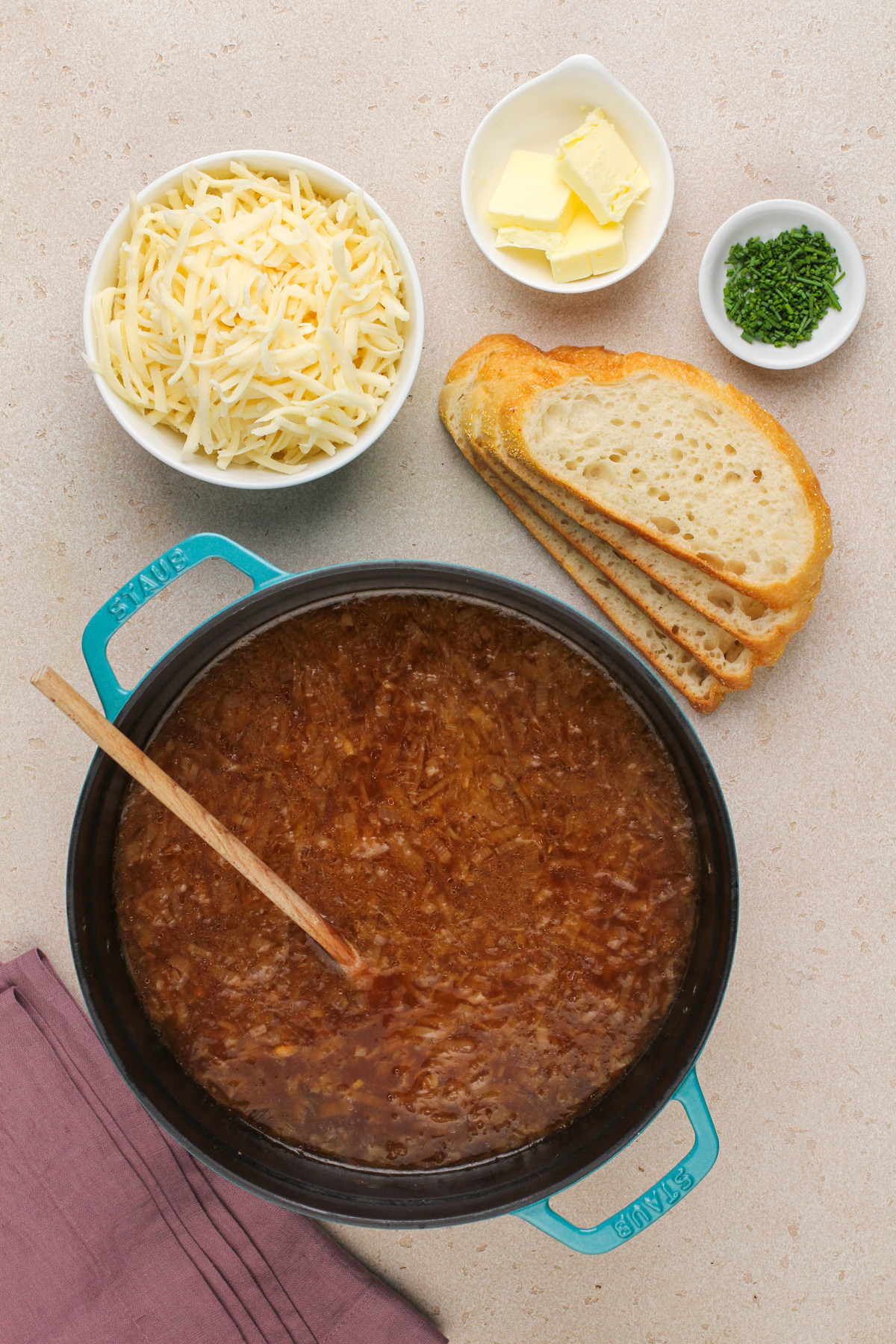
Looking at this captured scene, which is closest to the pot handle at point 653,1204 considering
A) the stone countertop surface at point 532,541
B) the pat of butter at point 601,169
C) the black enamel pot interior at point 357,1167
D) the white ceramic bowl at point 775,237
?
the black enamel pot interior at point 357,1167

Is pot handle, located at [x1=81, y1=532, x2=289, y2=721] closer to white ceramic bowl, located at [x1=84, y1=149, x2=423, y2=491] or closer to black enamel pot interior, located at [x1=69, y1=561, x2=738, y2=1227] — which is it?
black enamel pot interior, located at [x1=69, y1=561, x2=738, y2=1227]

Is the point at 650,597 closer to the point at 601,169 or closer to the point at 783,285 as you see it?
the point at 783,285

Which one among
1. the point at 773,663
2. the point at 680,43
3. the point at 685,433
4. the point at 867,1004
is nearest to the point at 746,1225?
the point at 867,1004

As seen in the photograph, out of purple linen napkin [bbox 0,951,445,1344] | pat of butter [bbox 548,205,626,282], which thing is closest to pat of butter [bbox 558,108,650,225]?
pat of butter [bbox 548,205,626,282]

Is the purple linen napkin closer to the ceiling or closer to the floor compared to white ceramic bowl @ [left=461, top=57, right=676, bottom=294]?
closer to the floor

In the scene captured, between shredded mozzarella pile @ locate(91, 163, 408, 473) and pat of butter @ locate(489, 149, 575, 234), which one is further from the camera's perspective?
pat of butter @ locate(489, 149, 575, 234)

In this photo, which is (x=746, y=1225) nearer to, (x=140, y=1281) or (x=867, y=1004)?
(x=867, y=1004)
